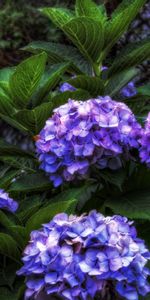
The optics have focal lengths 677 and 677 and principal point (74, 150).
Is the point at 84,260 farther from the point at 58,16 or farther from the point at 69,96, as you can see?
the point at 58,16

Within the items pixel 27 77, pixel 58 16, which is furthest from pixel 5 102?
pixel 58 16

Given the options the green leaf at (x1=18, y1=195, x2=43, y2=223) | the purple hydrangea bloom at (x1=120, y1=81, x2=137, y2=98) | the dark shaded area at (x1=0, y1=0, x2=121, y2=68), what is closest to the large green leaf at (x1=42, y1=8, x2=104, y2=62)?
the purple hydrangea bloom at (x1=120, y1=81, x2=137, y2=98)

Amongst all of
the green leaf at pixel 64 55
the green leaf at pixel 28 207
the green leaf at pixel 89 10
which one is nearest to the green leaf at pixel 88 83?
the green leaf at pixel 64 55

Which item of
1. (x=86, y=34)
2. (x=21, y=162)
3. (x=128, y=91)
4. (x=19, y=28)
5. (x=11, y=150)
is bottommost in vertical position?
(x=19, y=28)

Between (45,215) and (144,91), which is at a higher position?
(45,215)

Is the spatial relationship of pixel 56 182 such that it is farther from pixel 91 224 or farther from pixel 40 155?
pixel 91 224

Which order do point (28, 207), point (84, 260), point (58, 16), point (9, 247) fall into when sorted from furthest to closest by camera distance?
point (58, 16), point (28, 207), point (9, 247), point (84, 260)

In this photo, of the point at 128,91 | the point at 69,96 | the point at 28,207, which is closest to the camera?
the point at 28,207
